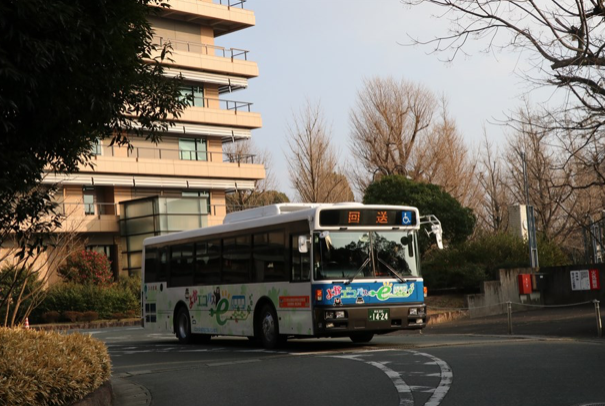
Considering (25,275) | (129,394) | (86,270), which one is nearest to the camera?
(129,394)

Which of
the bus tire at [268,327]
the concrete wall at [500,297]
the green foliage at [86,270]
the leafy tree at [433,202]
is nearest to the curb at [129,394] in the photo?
the bus tire at [268,327]

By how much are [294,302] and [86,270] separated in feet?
89.8

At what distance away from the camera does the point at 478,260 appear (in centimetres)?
3647

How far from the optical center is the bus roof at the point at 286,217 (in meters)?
17.7

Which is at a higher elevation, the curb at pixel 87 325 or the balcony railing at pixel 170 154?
the balcony railing at pixel 170 154

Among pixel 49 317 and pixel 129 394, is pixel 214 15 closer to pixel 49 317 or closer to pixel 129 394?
pixel 49 317

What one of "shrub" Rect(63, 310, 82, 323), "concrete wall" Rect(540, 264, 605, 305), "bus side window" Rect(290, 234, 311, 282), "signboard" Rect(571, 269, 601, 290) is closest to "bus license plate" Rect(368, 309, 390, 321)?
"bus side window" Rect(290, 234, 311, 282)

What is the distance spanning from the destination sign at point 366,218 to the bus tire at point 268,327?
8.12 feet

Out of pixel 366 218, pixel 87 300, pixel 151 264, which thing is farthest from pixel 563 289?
pixel 87 300

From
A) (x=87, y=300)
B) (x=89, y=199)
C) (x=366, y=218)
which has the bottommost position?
(x=87, y=300)

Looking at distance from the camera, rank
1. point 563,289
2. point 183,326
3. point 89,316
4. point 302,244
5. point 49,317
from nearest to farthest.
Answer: point 302,244, point 183,326, point 563,289, point 49,317, point 89,316

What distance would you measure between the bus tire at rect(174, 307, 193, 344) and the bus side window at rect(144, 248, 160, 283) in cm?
168

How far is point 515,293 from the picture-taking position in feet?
106

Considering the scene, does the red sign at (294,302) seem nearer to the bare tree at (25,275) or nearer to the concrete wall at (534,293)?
the bare tree at (25,275)
